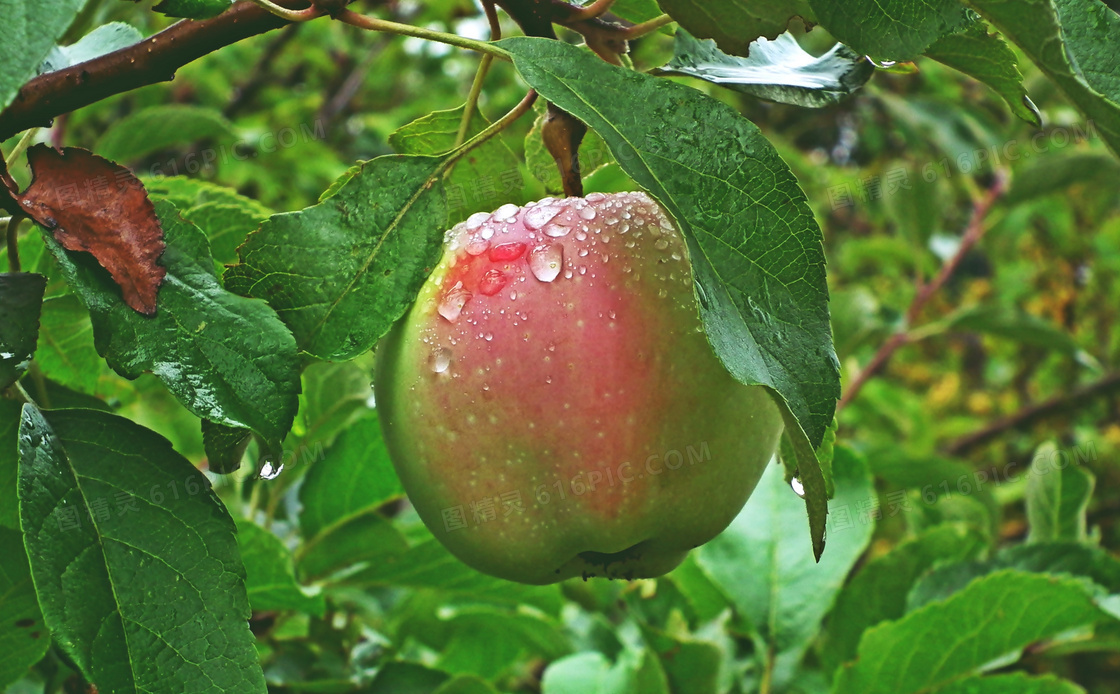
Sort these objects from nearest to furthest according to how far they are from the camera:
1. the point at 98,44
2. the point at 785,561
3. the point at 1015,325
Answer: the point at 98,44, the point at 785,561, the point at 1015,325

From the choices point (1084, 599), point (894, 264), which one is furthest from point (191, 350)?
point (894, 264)

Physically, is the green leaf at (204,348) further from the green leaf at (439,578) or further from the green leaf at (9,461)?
the green leaf at (439,578)

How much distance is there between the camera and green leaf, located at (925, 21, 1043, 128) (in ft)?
1.92

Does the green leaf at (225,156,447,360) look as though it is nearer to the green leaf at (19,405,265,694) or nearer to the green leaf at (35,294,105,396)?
the green leaf at (19,405,265,694)

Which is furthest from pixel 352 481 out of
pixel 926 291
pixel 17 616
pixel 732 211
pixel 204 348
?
pixel 926 291

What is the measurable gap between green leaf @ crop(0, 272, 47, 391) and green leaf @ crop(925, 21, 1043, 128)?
504 mm

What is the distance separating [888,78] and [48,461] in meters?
2.82

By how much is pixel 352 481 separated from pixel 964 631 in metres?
0.54

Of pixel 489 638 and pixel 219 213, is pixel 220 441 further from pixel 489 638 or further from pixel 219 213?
pixel 489 638

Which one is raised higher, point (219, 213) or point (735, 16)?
point (735, 16)

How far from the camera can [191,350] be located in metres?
0.53

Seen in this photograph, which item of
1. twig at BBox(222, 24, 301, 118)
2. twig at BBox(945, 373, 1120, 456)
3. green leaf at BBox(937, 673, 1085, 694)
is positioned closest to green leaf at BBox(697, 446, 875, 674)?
green leaf at BBox(937, 673, 1085, 694)

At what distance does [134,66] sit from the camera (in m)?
0.55

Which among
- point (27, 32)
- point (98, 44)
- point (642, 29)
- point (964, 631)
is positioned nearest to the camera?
point (27, 32)
